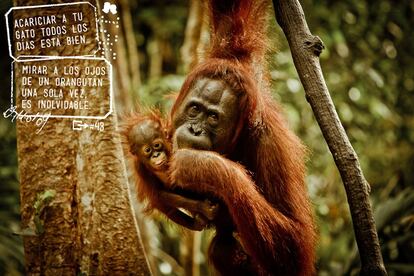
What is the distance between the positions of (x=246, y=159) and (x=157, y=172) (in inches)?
17.6

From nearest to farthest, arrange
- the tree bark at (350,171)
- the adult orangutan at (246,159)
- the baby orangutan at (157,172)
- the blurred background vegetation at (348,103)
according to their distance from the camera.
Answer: the tree bark at (350,171) < the adult orangutan at (246,159) < the baby orangutan at (157,172) < the blurred background vegetation at (348,103)

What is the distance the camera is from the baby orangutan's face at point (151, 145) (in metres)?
2.63

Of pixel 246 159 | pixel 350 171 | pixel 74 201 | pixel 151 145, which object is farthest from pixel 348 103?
pixel 74 201

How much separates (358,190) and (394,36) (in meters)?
3.02

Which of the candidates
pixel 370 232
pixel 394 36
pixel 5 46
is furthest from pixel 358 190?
pixel 394 36

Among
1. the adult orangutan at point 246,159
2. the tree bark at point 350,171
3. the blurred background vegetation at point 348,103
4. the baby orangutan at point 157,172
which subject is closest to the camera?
the tree bark at point 350,171

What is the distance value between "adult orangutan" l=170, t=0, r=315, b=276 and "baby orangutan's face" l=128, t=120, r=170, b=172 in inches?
4.5

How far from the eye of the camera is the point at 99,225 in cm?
240

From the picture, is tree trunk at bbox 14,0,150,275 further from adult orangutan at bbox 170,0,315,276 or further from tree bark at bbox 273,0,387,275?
tree bark at bbox 273,0,387,275

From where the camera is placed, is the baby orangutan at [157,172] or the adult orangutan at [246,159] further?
the baby orangutan at [157,172]

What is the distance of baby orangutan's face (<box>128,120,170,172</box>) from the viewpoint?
2627mm
